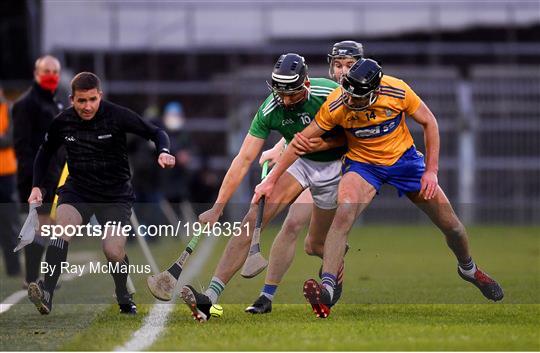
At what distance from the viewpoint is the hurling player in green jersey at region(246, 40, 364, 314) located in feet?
36.7

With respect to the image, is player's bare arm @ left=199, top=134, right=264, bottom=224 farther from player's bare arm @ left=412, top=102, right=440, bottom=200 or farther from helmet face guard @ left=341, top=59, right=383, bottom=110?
player's bare arm @ left=412, top=102, right=440, bottom=200

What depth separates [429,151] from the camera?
11.0 m

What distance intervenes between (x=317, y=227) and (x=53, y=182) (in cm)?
302

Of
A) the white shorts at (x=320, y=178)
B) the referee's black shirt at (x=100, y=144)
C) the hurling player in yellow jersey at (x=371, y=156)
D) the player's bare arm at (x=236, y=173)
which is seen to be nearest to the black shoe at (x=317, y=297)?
the hurling player in yellow jersey at (x=371, y=156)

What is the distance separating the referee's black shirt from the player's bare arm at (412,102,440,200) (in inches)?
80.6

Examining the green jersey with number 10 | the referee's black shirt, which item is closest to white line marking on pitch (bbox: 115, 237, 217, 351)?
the referee's black shirt

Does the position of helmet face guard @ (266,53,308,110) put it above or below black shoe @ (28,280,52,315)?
above

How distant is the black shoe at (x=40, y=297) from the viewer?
1081 cm

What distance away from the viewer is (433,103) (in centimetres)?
2731

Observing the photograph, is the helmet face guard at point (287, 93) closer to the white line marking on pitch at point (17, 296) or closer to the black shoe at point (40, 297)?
the white line marking on pitch at point (17, 296)

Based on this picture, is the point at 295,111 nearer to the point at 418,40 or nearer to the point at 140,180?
the point at 140,180

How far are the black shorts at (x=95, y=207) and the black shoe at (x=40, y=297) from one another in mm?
694

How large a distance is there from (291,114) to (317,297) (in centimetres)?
156

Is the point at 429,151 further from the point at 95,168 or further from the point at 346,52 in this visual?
the point at 95,168
